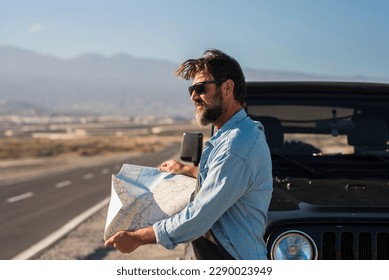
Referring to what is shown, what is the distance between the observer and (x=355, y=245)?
3.01 meters

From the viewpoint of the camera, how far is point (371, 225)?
3.03m

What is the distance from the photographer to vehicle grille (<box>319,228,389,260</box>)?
9.87 feet

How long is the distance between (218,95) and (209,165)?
304mm

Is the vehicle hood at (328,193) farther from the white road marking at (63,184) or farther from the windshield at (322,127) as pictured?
the white road marking at (63,184)

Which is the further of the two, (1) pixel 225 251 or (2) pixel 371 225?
(2) pixel 371 225

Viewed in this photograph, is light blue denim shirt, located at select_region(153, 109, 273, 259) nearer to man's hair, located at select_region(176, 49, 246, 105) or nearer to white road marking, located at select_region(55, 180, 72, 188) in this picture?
man's hair, located at select_region(176, 49, 246, 105)

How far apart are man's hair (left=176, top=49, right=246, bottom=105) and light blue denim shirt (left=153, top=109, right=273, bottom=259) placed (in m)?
0.11

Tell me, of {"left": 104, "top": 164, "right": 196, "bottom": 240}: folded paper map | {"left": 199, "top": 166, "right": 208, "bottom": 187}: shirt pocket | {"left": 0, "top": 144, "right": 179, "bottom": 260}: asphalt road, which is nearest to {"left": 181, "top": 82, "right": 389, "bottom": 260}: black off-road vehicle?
{"left": 104, "top": 164, "right": 196, "bottom": 240}: folded paper map

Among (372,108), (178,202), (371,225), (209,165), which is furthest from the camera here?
(372,108)

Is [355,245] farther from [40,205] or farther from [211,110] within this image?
[40,205]

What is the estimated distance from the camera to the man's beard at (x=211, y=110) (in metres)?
Result: 2.46
